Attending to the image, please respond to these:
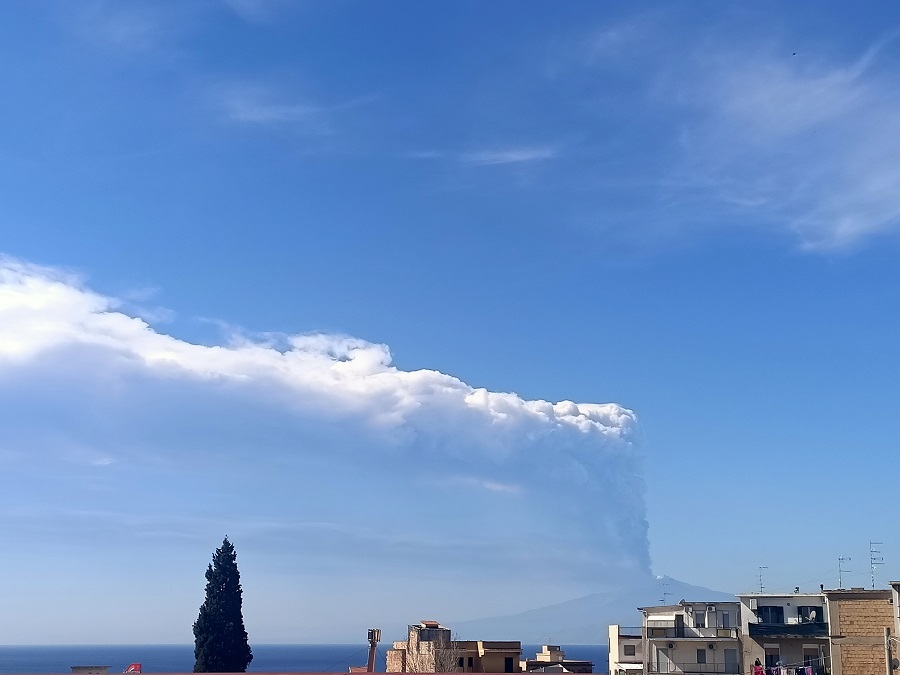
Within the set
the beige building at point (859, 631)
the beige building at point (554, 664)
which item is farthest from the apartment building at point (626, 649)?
the beige building at point (859, 631)

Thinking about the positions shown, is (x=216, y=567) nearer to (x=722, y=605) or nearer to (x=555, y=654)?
(x=555, y=654)

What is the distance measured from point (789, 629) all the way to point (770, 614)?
3.09m

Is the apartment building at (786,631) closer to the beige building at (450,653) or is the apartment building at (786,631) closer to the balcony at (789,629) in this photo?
the balcony at (789,629)

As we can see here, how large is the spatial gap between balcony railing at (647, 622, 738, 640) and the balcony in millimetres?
1220

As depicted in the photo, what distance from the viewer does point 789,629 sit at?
5569cm

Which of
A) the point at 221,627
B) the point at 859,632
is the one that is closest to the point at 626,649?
the point at 859,632

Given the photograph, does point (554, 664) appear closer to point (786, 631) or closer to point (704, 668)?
point (704, 668)

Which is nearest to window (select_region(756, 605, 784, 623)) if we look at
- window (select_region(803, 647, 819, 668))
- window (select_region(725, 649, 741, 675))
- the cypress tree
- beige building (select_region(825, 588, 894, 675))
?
window (select_region(725, 649, 741, 675))

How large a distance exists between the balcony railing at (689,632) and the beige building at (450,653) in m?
9.33

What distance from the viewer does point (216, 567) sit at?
75.2 m

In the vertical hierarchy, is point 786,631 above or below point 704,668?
above

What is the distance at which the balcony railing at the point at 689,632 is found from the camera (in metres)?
57.8

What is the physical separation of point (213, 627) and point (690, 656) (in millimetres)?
35382

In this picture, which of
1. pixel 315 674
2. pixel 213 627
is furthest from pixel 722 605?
pixel 315 674
